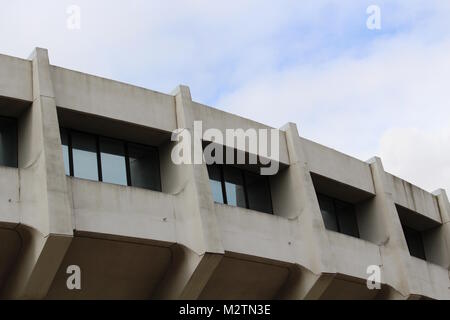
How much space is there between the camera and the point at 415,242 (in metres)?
32.0

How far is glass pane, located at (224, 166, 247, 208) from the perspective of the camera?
24350 millimetres

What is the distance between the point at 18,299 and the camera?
18891mm

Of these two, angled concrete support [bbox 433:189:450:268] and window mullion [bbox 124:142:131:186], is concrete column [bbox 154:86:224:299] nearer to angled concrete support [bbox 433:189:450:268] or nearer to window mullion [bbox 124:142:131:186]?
window mullion [bbox 124:142:131:186]

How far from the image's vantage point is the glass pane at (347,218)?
28.1 meters

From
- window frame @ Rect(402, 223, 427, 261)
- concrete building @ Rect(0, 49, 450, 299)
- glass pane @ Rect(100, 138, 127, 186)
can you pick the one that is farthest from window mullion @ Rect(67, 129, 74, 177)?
window frame @ Rect(402, 223, 427, 261)

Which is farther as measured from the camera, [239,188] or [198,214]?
[239,188]

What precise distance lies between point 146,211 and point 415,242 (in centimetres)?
1534

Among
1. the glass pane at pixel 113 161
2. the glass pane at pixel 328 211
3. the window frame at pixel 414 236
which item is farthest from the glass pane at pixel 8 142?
the window frame at pixel 414 236

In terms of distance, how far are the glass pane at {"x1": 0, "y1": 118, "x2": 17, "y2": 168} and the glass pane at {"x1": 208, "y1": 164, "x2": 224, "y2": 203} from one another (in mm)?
6123

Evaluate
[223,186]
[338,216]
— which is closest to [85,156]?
[223,186]

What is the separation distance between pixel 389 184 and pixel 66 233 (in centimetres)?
1453

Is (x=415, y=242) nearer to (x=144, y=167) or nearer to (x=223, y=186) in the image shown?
(x=223, y=186)
